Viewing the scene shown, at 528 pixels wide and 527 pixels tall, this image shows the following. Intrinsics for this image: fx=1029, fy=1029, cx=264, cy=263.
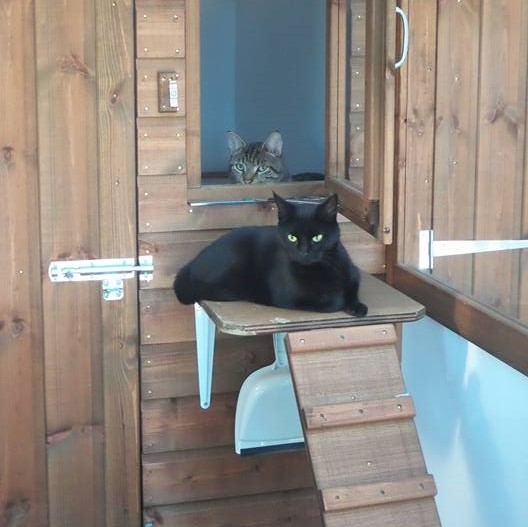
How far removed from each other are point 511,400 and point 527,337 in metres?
0.19

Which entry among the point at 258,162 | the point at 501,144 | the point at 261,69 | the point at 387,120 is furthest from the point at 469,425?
the point at 261,69

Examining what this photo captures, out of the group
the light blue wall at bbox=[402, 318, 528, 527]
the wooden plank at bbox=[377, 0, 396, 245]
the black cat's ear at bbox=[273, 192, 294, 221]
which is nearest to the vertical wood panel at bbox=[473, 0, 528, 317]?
the light blue wall at bbox=[402, 318, 528, 527]

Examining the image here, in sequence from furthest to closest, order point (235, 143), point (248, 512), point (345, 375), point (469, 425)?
point (235, 143)
point (248, 512)
point (469, 425)
point (345, 375)

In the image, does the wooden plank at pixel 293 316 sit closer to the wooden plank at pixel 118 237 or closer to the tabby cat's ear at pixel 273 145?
the wooden plank at pixel 118 237

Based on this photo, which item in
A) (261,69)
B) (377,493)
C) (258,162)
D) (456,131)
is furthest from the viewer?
(261,69)

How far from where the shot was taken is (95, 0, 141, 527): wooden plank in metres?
2.53

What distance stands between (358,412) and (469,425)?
420 mm

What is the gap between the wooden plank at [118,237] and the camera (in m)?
2.53

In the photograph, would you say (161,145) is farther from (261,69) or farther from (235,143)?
(261,69)

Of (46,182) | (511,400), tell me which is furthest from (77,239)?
(511,400)

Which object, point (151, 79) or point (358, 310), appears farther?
point (151, 79)

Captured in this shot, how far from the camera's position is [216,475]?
2.81 meters

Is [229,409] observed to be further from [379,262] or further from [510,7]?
[510,7]

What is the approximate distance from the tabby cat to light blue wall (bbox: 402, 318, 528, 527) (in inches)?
23.6
